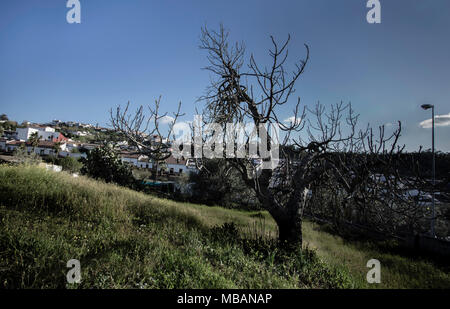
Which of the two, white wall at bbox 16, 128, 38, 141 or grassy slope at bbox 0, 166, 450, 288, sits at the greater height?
white wall at bbox 16, 128, 38, 141

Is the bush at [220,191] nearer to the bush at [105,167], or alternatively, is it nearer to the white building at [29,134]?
the bush at [105,167]

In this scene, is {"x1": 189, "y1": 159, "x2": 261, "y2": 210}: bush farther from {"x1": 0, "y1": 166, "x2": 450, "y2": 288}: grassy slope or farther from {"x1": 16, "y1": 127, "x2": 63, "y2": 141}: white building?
{"x1": 16, "y1": 127, "x2": 63, "y2": 141}: white building

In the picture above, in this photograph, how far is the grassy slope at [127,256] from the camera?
322 cm

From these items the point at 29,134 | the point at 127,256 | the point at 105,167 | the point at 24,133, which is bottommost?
the point at 127,256

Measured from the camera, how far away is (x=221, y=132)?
19.6ft

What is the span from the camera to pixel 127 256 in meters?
3.83

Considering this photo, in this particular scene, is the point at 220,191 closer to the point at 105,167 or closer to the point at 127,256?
the point at 105,167

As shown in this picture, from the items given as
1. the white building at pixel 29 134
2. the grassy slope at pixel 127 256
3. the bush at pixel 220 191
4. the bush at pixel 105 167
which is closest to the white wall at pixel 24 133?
the white building at pixel 29 134

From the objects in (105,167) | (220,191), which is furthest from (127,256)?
(105,167)

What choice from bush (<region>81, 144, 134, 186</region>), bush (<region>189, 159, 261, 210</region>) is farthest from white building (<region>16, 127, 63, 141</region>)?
bush (<region>189, 159, 261, 210</region>)

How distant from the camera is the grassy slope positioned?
10.6 feet
